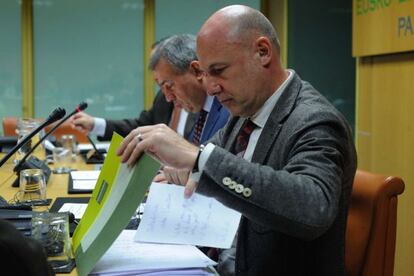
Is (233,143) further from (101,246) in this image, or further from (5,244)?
(5,244)

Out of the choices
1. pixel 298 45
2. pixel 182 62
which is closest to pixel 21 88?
pixel 298 45

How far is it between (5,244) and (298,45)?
482 centimetres

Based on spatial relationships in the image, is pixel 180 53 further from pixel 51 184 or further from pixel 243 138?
pixel 243 138

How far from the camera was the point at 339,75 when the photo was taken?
16.5 ft

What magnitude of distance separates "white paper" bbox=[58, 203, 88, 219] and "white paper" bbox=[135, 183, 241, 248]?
29 centimetres

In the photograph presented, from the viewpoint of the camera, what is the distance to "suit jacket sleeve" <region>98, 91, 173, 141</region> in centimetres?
321

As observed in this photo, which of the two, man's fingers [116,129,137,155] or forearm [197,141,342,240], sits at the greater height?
man's fingers [116,129,137,155]

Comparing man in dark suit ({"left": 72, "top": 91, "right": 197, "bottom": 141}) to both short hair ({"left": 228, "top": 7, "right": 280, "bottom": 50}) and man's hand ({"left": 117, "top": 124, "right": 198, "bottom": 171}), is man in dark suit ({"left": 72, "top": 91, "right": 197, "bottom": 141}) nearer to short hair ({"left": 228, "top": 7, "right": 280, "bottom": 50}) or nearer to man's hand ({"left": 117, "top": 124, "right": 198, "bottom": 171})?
short hair ({"left": 228, "top": 7, "right": 280, "bottom": 50})

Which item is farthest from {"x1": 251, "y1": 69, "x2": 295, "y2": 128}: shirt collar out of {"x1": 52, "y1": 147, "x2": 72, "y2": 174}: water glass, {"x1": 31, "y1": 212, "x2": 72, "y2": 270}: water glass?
{"x1": 52, "y1": 147, "x2": 72, "y2": 174}: water glass

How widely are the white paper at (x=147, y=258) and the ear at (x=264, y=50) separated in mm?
452

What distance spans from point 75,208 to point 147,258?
1.79 ft

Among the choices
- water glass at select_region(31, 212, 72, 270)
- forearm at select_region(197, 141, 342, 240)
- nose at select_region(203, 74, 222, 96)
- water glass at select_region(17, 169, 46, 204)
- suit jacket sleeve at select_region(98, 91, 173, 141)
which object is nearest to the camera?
forearm at select_region(197, 141, 342, 240)

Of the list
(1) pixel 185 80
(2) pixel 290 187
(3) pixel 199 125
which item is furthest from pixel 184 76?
(2) pixel 290 187

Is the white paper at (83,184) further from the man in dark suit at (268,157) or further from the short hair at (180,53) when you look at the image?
the man in dark suit at (268,157)
